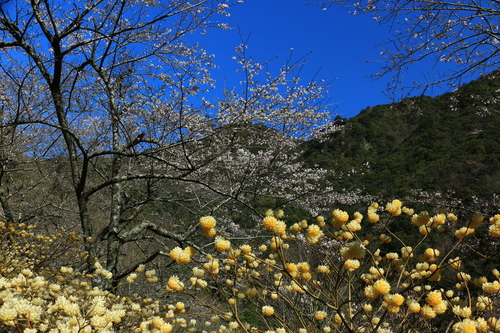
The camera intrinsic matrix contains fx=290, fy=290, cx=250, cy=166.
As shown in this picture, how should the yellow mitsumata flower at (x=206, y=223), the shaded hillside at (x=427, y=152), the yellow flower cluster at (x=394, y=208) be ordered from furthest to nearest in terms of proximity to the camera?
the shaded hillside at (x=427, y=152) < the yellow flower cluster at (x=394, y=208) < the yellow mitsumata flower at (x=206, y=223)

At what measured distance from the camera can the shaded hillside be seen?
14.9 metres

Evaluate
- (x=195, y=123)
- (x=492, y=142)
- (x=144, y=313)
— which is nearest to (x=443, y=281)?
(x=492, y=142)

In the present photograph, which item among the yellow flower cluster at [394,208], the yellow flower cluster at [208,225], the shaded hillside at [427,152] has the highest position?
the shaded hillside at [427,152]

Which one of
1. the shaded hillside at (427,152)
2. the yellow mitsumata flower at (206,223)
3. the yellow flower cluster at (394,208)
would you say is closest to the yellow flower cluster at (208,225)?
the yellow mitsumata flower at (206,223)

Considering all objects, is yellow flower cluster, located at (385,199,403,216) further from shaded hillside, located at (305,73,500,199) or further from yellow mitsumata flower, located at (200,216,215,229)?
shaded hillside, located at (305,73,500,199)

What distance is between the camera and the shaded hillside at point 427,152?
14913 millimetres

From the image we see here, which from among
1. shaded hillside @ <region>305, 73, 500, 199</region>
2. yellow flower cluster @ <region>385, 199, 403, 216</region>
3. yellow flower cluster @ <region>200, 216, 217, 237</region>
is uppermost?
shaded hillside @ <region>305, 73, 500, 199</region>

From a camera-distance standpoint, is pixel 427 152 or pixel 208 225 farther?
pixel 427 152

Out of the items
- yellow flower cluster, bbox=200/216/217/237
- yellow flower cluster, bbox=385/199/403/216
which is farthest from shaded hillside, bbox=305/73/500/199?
yellow flower cluster, bbox=200/216/217/237

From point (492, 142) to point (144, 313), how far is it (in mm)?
22107

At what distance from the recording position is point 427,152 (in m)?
20.2

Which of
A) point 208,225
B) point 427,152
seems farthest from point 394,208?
point 427,152

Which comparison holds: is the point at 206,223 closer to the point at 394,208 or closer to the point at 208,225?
the point at 208,225

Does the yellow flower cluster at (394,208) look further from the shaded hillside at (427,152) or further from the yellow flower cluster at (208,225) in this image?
the shaded hillside at (427,152)
